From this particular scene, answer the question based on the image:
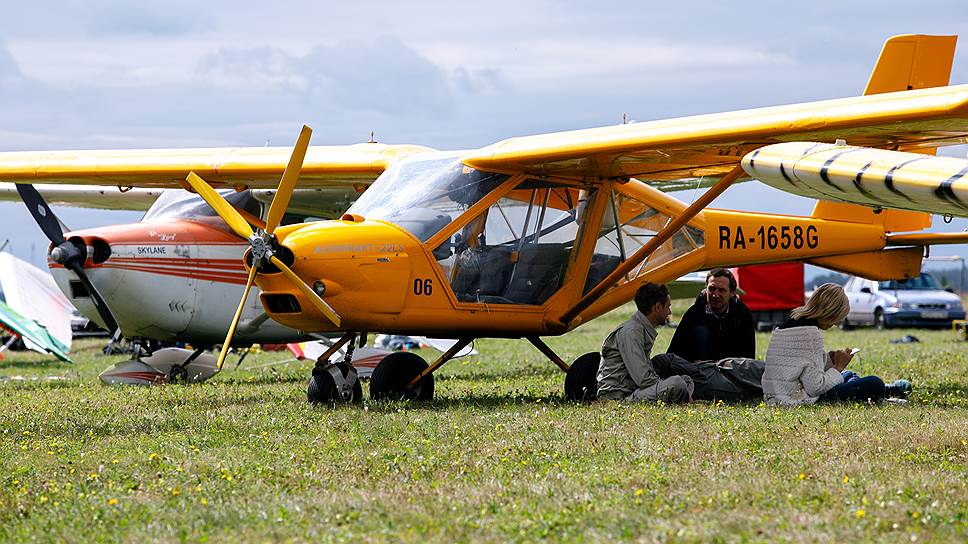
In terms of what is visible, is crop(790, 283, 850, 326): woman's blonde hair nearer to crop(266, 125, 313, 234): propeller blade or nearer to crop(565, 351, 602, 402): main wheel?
crop(565, 351, 602, 402): main wheel

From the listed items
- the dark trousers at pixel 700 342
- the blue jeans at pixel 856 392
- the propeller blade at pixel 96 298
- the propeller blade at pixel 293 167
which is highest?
the propeller blade at pixel 293 167

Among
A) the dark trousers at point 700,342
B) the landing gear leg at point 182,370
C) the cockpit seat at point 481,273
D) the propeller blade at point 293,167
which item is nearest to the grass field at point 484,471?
the cockpit seat at point 481,273

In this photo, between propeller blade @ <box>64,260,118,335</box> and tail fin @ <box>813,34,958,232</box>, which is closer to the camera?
tail fin @ <box>813,34,958,232</box>

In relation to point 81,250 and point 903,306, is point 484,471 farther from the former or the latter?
point 903,306

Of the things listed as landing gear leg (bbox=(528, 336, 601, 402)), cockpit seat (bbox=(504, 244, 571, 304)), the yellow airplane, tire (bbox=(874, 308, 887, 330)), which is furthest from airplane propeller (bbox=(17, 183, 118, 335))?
tire (bbox=(874, 308, 887, 330))

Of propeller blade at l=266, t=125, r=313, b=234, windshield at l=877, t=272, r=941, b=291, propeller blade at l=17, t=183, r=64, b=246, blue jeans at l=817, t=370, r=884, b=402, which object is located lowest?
windshield at l=877, t=272, r=941, b=291

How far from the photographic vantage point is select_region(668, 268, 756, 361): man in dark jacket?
10828mm

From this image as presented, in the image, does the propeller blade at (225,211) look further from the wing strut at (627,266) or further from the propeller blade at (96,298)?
the propeller blade at (96,298)

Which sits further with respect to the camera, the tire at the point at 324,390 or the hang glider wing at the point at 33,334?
the hang glider wing at the point at 33,334

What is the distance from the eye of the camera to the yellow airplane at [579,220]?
916cm

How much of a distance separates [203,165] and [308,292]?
509cm

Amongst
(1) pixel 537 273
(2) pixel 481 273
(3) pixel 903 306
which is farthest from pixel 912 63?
(3) pixel 903 306

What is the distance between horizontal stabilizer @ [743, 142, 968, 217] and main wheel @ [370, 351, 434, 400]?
3.51m

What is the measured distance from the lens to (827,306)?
9.48m
